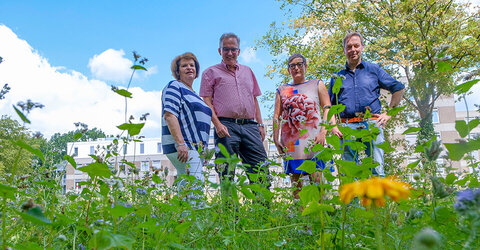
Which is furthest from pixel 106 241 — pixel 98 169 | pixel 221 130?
pixel 221 130

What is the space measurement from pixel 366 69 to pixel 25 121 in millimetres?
2929

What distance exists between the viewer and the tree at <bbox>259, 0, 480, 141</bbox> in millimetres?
11703

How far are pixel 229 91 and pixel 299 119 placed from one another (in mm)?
737

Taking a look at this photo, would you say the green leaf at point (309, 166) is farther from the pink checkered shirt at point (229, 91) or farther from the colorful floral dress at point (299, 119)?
the pink checkered shirt at point (229, 91)

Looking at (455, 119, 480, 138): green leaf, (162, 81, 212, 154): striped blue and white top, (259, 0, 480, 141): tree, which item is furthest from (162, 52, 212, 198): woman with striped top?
(259, 0, 480, 141): tree

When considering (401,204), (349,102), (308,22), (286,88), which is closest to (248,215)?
(401,204)

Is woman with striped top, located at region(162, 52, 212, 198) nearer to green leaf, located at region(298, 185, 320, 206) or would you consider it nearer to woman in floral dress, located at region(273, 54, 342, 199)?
woman in floral dress, located at region(273, 54, 342, 199)

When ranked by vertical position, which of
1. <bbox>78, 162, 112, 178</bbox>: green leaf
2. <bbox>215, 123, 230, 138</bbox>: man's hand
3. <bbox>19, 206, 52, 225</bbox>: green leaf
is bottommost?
<bbox>19, 206, 52, 225</bbox>: green leaf

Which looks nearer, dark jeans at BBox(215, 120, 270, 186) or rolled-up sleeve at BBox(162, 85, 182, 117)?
rolled-up sleeve at BBox(162, 85, 182, 117)

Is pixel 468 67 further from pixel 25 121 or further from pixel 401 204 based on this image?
pixel 25 121

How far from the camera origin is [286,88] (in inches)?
141

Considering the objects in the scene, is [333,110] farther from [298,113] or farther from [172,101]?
[298,113]

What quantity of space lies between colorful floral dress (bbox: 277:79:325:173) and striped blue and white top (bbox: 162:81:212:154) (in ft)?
2.53

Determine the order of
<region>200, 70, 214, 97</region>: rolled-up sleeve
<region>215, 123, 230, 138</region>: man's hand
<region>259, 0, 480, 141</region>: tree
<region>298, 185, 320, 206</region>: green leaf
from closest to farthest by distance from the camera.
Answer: <region>298, 185, 320, 206</region>: green leaf, <region>215, 123, 230, 138</region>: man's hand, <region>200, 70, 214, 97</region>: rolled-up sleeve, <region>259, 0, 480, 141</region>: tree
